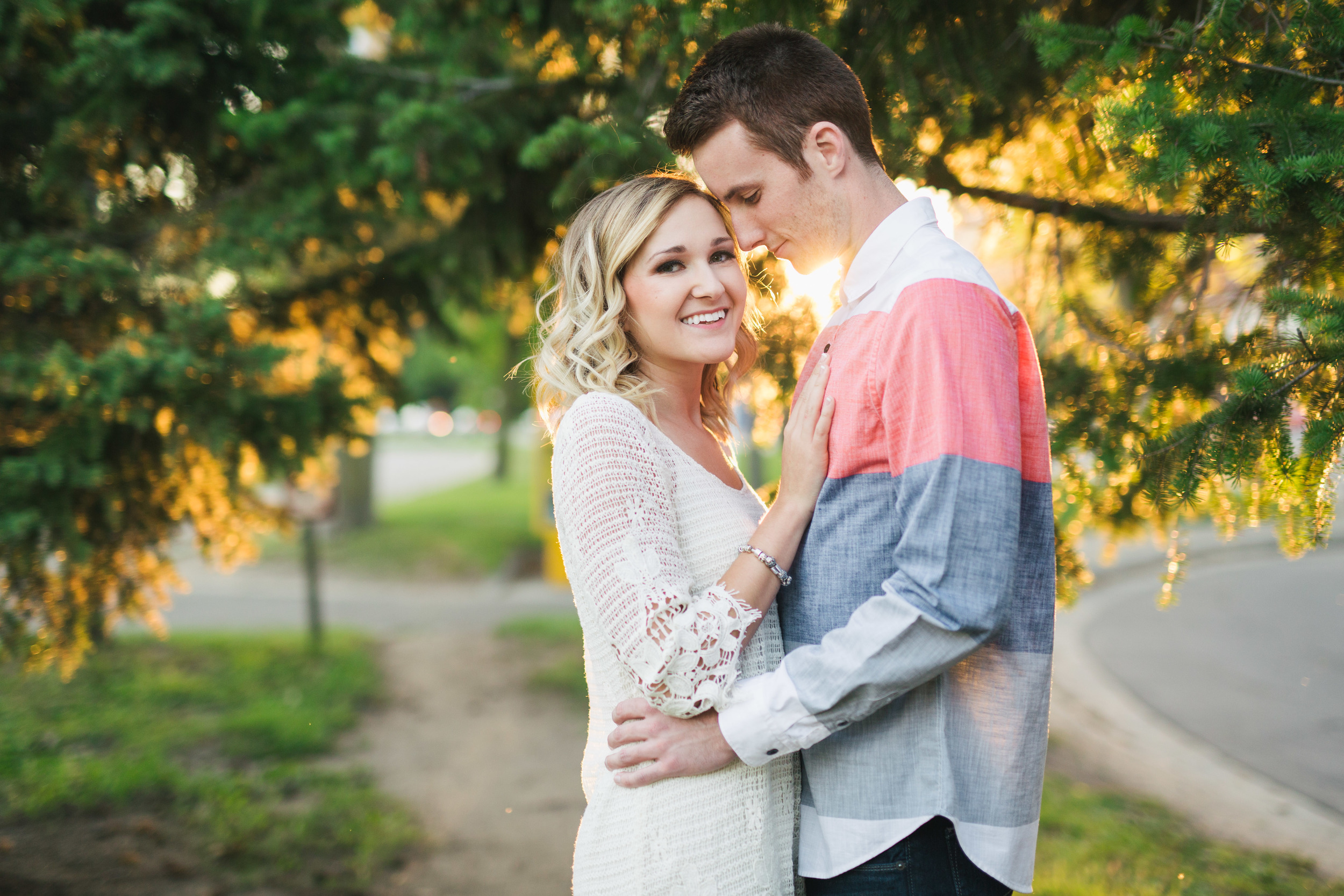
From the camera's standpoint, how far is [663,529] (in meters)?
1.67

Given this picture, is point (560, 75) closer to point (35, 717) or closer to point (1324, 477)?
point (1324, 477)

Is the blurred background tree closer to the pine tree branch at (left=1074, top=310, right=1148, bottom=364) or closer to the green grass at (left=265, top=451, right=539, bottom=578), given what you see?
the pine tree branch at (left=1074, top=310, right=1148, bottom=364)

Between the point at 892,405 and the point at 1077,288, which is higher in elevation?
the point at 1077,288

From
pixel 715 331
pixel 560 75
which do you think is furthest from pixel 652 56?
pixel 715 331

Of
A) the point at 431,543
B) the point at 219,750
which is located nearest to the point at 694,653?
the point at 219,750

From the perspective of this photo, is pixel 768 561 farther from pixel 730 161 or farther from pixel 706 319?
pixel 730 161

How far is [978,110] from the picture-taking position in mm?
3119

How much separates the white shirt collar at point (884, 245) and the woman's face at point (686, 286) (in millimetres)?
412

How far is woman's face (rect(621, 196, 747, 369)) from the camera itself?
2.01 metres

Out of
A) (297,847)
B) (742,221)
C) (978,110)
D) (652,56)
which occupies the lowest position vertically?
(297,847)

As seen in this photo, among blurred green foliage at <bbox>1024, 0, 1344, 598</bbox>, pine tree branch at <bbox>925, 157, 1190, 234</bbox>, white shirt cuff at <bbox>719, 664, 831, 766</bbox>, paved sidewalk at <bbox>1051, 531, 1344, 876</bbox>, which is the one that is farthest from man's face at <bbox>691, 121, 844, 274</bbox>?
paved sidewalk at <bbox>1051, 531, 1344, 876</bbox>

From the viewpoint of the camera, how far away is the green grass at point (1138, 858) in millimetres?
3840

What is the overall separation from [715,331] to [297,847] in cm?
377

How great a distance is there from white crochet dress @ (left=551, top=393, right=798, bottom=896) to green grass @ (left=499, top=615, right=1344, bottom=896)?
2825mm
